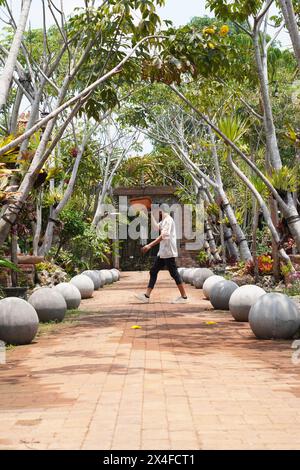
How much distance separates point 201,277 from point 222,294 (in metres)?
7.69

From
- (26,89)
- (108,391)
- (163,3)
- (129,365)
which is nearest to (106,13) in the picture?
(163,3)

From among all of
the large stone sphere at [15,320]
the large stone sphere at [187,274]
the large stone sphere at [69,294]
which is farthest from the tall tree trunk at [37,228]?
the large stone sphere at [15,320]

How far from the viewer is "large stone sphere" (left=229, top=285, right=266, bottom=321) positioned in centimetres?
1148

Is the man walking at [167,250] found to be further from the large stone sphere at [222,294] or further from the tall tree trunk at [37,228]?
the tall tree trunk at [37,228]

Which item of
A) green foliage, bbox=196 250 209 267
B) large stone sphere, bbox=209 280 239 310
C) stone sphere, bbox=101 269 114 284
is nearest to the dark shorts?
large stone sphere, bbox=209 280 239 310

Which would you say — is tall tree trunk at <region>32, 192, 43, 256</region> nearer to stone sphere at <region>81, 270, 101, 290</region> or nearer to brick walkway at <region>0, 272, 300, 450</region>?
stone sphere at <region>81, 270, 101, 290</region>

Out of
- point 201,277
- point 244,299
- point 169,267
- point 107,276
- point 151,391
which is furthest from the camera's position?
point 107,276

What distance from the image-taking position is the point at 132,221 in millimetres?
Result: 41906

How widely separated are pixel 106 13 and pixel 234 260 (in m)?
13.5

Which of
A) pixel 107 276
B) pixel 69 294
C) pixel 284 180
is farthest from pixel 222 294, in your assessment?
pixel 107 276

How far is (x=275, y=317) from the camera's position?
9.37 metres

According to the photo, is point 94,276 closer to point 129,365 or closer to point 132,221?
point 129,365
